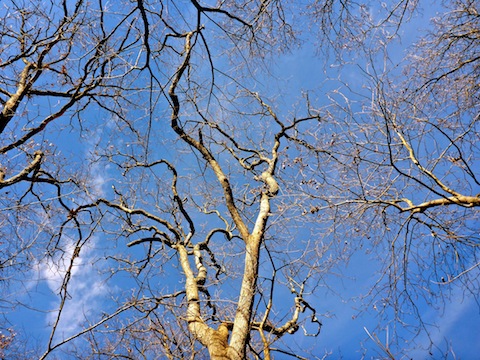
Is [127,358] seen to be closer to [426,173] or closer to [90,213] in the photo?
[90,213]

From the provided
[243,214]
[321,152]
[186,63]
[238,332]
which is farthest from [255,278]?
[186,63]

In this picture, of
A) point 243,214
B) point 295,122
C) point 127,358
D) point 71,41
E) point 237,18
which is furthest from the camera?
point 295,122

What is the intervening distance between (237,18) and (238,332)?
320 centimetres

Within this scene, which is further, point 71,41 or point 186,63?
point 71,41

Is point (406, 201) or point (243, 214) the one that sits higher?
point (243, 214)

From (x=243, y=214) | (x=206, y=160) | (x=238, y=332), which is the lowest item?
(x=238, y=332)

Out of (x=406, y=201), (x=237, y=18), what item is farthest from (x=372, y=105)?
(x=237, y=18)

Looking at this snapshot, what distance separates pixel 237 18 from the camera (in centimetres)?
369

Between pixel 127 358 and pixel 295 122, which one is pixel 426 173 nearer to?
pixel 295 122

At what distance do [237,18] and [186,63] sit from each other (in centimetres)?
82

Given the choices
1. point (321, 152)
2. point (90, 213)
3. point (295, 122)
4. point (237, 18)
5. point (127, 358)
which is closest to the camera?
point (237, 18)

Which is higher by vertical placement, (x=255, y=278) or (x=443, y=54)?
(x=443, y=54)

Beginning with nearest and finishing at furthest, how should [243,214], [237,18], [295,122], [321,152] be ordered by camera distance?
[237,18]
[321,152]
[243,214]
[295,122]

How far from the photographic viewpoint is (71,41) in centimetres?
489
